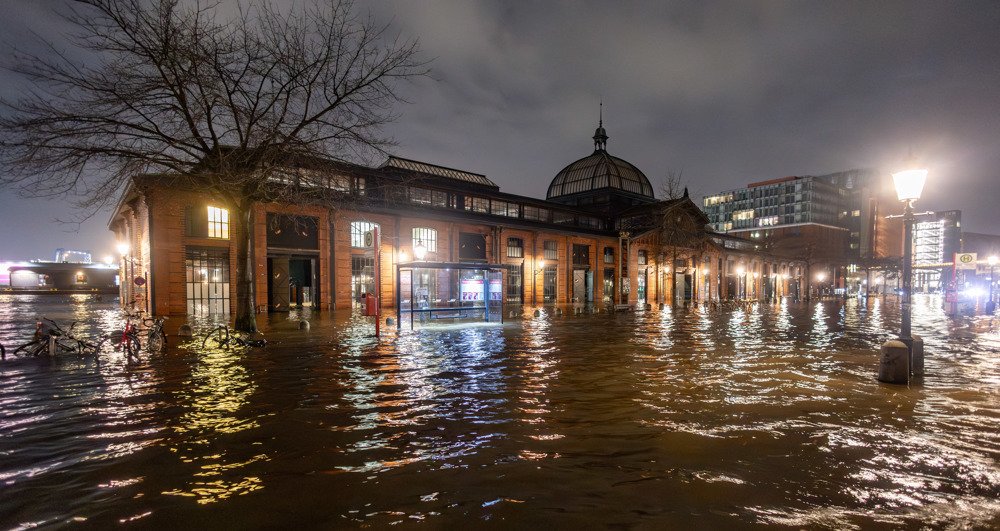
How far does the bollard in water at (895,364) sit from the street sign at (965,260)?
127 feet

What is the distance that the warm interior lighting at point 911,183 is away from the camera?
8930mm

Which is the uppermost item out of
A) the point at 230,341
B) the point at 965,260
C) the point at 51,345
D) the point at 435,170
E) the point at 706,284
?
the point at 435,170

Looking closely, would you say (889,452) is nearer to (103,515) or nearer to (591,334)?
(103,515)

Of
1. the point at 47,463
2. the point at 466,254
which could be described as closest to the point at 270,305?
the point at 466,254

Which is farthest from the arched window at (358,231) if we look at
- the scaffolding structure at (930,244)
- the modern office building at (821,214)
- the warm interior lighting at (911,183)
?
the scaffolding structure at (930,244)

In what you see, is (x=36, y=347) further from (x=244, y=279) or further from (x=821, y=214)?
(x=821, y=214)

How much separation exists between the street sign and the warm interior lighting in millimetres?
37640

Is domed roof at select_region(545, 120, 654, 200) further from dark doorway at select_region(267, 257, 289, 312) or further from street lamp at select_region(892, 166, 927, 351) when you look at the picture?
street lamp at select_region(892, 166, 927, 351)

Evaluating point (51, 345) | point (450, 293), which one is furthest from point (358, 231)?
point (51, 345)

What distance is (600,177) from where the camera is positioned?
52.1 m

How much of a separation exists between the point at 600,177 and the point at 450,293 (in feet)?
91.4

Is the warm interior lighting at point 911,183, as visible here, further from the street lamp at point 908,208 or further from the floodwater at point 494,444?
the floodwater at point 494,444

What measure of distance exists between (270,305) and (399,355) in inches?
791

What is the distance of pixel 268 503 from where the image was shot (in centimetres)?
381
